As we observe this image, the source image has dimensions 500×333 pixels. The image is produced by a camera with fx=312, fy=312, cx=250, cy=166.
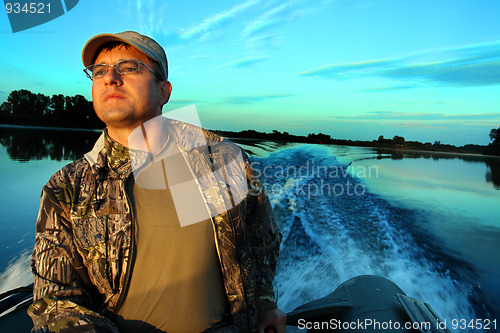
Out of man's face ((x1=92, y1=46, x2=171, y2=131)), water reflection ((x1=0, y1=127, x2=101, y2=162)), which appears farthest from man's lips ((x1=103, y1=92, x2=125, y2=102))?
water reflection ((x1=0, y1=127, x2=101, y2=162))

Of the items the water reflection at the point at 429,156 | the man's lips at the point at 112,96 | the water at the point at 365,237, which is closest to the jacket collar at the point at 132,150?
the man's lips at the point at 112,96

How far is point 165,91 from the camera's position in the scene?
66.2 inches

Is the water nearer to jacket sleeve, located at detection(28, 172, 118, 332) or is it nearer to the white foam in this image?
the white foam

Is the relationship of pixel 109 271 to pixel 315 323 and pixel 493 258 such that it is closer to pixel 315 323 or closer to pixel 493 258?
pixel 315 323

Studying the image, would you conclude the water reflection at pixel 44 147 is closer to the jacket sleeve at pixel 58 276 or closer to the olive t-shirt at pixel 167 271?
the jacket sleeve at pixel 58 276

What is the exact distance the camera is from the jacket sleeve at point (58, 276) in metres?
1.19

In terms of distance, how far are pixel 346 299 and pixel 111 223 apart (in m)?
1.58

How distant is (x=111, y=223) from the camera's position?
4.32 feet

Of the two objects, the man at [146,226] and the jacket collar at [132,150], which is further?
the jacket collar at [132,150]

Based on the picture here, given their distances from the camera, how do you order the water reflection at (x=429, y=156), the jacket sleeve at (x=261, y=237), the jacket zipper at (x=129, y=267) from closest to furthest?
1. the jacket zipper at (x=129, y=267)
2. the jacket sleeve at (x=261, y=237)
3. the water reflection at (x=429, y=156)

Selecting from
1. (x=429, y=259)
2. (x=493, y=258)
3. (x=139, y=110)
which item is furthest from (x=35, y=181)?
(x=493, y=258)

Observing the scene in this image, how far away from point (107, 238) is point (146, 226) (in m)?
0.16

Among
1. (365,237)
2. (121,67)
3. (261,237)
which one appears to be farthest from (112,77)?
(365,237)

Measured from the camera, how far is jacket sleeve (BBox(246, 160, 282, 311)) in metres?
1.58
